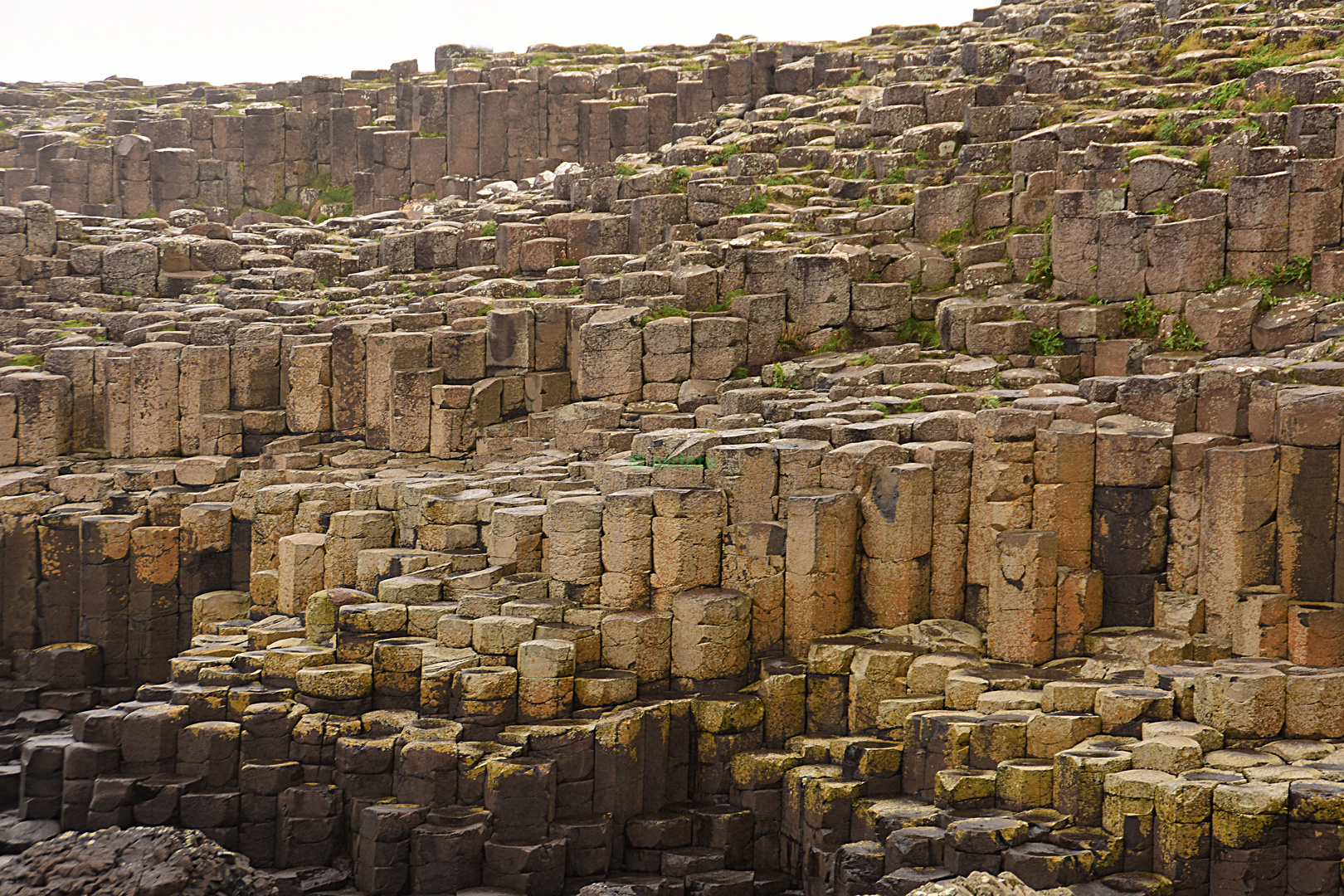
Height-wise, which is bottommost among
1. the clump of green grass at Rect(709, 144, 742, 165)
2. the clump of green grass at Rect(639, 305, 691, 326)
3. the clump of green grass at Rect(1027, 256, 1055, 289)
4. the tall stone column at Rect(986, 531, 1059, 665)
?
the tall stone column at Rect(986, 531, 1059, 665)

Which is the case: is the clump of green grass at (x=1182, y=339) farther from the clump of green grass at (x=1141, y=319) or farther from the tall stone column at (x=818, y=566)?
the tall stone column at (x=818, y=566)

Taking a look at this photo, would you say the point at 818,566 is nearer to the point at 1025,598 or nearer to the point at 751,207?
the point at 1025,598

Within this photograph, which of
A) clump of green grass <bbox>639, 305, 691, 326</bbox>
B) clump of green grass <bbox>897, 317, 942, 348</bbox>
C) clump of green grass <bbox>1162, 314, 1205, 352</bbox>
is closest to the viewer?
clump of green grass <bbox>1162, 314, 1205, 352</bbox>

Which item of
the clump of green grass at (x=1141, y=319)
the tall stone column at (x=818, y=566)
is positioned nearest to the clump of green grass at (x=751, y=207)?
the clump of green grass at (x=1141, y=319)

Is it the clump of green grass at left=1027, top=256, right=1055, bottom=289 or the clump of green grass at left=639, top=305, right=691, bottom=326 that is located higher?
the clump of green grass at left=1027, top=256, right=1055, bottom=289

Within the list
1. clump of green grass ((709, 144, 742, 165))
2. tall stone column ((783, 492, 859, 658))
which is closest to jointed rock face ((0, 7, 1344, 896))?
tall stone column ((783, 492, 859, 658))

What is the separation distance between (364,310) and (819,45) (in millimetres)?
14928

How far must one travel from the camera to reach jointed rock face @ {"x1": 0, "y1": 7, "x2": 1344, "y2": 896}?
16.8 metres

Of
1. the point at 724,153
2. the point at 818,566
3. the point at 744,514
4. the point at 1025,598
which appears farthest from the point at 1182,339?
the point at 724,153

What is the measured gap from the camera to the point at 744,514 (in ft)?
63.7

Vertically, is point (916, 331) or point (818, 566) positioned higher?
point (916, 331)

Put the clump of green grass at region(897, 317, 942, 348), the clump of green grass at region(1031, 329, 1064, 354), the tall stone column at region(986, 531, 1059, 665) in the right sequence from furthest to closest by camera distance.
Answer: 1. the clump of green grass at region(897, 317, 942, 348)
2. the clump of green grass at region(1031, 329, 1064, 354)
3. the tall stone column at region(986, 531, 1059, 665)

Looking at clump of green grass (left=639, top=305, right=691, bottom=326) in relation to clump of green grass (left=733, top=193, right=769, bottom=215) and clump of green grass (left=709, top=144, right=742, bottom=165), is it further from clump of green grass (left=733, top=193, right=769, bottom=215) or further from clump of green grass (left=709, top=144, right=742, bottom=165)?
clump of green grass (left=709, top=144, right=742, bottom=165)

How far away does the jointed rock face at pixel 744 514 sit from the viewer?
55.0ft
